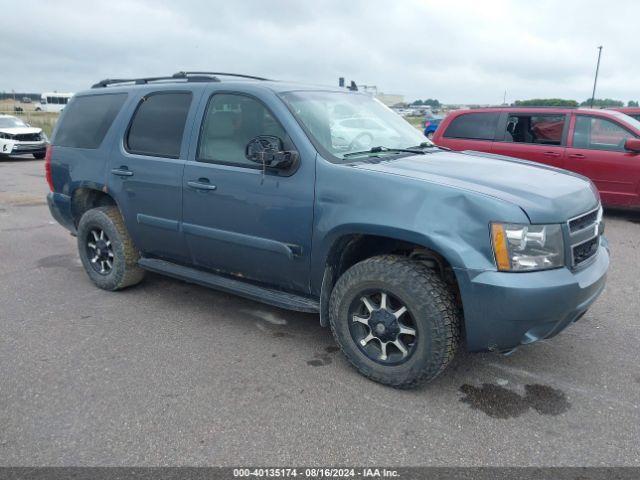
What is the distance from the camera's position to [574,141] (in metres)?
8.14

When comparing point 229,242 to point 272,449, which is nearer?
point 272,449

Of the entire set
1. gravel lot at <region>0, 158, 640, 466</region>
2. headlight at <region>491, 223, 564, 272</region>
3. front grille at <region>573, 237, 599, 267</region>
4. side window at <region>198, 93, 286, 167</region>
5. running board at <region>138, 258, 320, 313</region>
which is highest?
side window at <region>198, 93, 286, 167</region>

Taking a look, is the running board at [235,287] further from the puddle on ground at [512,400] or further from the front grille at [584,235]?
the front grille at [584,235]

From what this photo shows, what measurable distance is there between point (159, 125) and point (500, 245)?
9.51ft

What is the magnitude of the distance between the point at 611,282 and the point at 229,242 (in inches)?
146

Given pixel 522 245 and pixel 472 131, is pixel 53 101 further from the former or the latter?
pixel 522 245

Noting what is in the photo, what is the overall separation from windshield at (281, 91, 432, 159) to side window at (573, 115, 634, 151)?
481cm

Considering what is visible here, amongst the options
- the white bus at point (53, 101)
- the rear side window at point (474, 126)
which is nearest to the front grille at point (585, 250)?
the rear side window at point (474, 126)

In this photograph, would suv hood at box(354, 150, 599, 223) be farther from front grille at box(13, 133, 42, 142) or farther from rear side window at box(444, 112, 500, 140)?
front grille at box(13, 133, 42, 142)

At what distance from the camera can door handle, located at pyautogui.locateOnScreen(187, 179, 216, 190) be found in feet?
12.7

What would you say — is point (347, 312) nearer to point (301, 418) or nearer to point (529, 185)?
point (301, 418)

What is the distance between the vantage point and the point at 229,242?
3.87 m

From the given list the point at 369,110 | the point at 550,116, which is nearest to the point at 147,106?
the point at 369,110

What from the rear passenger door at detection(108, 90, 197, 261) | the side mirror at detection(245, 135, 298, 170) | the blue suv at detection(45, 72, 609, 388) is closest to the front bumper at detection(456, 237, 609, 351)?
the blue suv at detection(45, 72, 609, 388)
